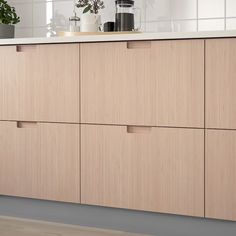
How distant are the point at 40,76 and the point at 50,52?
138 millimetres

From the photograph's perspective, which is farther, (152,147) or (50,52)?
(50,52)

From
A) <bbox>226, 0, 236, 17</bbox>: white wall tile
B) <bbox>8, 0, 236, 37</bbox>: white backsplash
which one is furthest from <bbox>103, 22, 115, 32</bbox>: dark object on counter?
<bbox>226, 0, 236, 17</bbox>: white wall tile

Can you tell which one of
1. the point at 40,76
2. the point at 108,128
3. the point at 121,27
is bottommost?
the point at 108,128

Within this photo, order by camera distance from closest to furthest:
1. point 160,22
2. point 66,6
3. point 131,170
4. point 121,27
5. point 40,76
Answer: point 131,170 → point 40,76 → point 121,27 → point 160,22 → point 66,6

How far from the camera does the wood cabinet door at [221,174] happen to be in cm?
234

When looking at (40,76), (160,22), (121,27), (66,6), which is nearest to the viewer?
(40,76)

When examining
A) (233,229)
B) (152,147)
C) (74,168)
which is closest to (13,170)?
(74,168)

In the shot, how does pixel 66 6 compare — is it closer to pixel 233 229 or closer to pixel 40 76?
pixel 40 76

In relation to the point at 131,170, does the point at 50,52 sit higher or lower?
higher

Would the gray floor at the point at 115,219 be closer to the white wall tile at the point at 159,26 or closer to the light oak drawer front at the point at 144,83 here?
the light oak drawer front at the point at 144,83

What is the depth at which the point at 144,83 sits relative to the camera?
2498mm

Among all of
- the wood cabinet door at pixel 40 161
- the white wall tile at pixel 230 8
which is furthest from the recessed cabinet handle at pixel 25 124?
the white wall tile at pixel 230 8

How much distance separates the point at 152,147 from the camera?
2490 mm

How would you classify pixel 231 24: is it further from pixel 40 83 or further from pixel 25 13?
pixel 25 13
